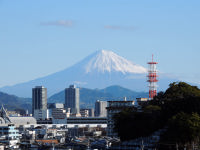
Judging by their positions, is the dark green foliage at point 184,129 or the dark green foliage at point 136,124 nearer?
the dark green foliage at point 184,129

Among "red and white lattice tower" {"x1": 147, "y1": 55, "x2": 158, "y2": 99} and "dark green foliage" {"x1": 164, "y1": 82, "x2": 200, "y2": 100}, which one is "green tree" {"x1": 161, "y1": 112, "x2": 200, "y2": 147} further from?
"red and white lattice tower" {"x1": 147, "y1": 55, "x2": 158, "y2": 99}

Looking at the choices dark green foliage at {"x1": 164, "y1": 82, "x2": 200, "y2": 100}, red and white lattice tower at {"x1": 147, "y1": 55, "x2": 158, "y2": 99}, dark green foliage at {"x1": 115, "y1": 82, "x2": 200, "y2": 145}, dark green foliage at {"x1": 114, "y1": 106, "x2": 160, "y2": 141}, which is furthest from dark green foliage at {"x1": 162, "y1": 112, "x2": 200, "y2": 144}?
red and white lattice tower at {"x1": 147, "y1": 55, "x2": 158, "y2": 99}

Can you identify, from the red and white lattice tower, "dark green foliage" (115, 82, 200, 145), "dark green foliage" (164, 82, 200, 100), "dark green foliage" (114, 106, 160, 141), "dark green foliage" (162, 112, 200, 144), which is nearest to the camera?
"dark green foliage" (162, 112, 200, 144)

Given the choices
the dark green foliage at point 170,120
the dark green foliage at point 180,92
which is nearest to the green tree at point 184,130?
the dark green foliage at point 170,120

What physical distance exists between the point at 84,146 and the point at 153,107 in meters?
16.0

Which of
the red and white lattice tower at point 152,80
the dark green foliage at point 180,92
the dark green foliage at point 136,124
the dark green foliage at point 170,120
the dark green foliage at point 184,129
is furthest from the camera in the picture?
the red and white lattice tower at point 152,80

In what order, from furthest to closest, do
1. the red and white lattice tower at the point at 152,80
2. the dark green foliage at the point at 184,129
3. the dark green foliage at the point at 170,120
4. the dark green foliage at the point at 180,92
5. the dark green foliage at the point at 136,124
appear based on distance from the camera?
1. the red and white lattice tower at the point at 152,80
2. the dark green foliage at the point at 180,92
3. the dark green foliage at the point at 136,124
4. the dark green foliage at the point at 170,120
5. the dark green foliage at the point at 184,129

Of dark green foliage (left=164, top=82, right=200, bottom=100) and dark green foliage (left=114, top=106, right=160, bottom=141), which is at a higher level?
dark green foliage (left=164, top=82, right=200, bottom=100)

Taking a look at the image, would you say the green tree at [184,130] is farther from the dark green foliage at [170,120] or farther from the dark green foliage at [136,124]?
the dark green foliage at [136,124]

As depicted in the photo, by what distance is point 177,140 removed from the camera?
72750 mm

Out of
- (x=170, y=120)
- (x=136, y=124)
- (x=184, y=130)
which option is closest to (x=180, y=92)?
(x=136, y=124)

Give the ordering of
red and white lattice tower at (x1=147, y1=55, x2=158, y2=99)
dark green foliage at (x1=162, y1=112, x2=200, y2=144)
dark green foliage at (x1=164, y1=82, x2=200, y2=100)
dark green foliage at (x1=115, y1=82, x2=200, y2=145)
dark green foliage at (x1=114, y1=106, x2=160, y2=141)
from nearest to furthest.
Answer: dark green foliage at (x1=162, y1=112, x2=200, y2=144) < dark green foliage at (x1=115, y1=82, x2=200, y2=145) < dark green foliage at (x1=114, y1=106, x2=160, y2=141) < dark green foliage at (x1=164, y1=82, x2=200, y2=100) < red and white lattice tower at (x1=147, y1=55, x2=158, y2=99)

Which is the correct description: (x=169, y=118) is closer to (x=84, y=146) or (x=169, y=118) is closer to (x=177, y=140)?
(x=177, y=140)

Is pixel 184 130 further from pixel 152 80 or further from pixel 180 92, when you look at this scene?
pixel 152 80
